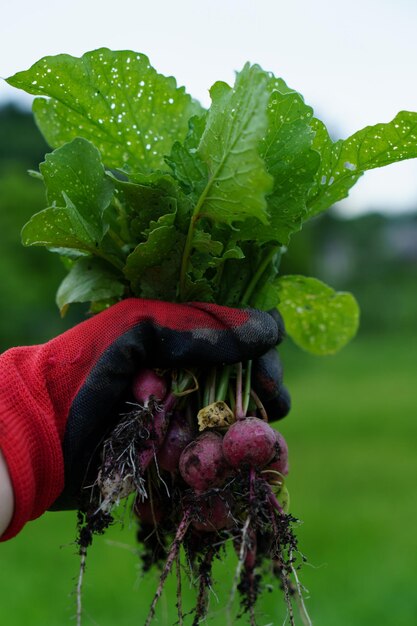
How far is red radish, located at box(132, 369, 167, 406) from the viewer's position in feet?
6.30

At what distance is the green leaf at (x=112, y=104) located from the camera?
1.97 metres

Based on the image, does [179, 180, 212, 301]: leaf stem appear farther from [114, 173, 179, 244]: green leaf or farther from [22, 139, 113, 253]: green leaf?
[22, 139, 113, 253]: green leaf

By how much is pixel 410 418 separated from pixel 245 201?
532 inches

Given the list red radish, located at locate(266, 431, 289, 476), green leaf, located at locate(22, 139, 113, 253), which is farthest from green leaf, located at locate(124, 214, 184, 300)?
red radish, located at locate(266, 431, 289, 476)

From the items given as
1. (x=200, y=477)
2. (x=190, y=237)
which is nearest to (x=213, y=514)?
(x=200, y=477)

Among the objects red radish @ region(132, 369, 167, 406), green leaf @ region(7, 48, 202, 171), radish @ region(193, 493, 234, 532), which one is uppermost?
green leaf @ region(7, 48, 202, 171)

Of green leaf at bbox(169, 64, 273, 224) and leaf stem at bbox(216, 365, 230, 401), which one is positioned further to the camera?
leaf stem at bbox(216, 365, 230, 401)

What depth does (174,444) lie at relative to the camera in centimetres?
193

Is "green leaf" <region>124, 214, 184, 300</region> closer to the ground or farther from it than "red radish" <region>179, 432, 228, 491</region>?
farther from it

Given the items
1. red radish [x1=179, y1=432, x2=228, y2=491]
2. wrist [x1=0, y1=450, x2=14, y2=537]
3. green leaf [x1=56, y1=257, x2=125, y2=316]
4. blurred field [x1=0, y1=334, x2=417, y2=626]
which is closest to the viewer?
wrist [x1=0, y1=450, x2=14, y2=537]

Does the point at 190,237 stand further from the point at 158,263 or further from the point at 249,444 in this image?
the point at 249,444

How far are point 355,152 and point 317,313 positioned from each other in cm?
66

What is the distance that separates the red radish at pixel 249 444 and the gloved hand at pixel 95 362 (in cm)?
18

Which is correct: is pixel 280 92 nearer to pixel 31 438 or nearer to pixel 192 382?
pixel 192 382
